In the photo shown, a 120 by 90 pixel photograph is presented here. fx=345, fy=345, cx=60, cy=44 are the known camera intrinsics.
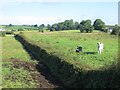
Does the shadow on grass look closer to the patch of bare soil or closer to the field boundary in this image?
the patch of bare soil

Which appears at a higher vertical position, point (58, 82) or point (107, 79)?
point (107, 79)

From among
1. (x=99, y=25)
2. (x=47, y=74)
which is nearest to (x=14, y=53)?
(x=47, y=74)

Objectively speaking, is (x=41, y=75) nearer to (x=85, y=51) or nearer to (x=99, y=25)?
(x=85, y=51)

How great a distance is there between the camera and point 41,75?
2653 centimetres

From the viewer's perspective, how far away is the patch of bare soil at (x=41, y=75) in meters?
22.8

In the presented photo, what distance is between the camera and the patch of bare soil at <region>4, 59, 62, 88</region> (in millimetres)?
22777

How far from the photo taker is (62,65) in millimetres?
24031

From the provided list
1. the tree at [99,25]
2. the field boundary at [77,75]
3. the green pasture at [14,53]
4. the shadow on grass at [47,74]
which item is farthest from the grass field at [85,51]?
the tree at [99,25]

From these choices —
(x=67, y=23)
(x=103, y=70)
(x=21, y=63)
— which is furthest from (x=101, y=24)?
(x=103, y=70)

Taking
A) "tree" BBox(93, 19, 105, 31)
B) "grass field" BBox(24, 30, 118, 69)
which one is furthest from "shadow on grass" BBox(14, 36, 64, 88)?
"tree" BBox(93, 19, 105, 31)

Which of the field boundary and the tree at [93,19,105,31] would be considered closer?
the field boundary

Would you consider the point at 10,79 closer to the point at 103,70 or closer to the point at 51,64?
the point at 51,64

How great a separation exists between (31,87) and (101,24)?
92436 millimetres

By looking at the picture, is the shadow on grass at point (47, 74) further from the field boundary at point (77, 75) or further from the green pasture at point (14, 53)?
the green pasture at point (14, 53)
